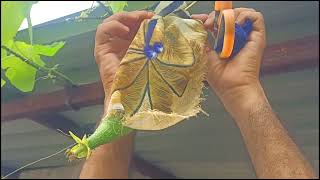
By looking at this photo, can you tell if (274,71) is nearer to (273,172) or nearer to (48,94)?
(273,172)

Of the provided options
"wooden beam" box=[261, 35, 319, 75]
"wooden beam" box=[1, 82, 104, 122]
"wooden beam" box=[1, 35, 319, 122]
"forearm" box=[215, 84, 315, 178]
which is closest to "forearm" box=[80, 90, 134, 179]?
"wooden beam" box=[1, 35, 319, 122]

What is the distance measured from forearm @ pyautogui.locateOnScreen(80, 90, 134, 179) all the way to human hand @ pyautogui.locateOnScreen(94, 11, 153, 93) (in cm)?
20

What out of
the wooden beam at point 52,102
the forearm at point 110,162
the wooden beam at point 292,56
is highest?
the forearm at point 110,162

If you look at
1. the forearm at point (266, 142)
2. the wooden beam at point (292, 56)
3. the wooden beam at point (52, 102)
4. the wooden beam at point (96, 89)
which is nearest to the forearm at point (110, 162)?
the wooden beam at point (96, 89)

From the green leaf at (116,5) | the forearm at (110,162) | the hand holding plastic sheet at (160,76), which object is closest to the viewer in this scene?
the hand holding plastic sheet at (160,76)

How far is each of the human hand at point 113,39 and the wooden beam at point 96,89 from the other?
0.26 meters

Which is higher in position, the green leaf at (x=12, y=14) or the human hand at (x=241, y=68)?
the green leaf at (x=12, y=14)

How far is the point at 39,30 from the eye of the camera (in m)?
0.89

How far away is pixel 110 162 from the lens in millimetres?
955

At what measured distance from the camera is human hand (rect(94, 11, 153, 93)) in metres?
0.65

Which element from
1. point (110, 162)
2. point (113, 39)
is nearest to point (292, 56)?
point (110, 162)

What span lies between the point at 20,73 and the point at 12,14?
0.76 ft

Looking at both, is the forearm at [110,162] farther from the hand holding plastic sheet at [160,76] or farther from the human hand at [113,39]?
the hand holding plastic sheet at [160,76]

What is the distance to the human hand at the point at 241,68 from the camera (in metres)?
0.69
